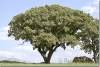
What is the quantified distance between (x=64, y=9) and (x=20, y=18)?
7.30 m

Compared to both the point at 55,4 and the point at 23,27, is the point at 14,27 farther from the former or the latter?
the point at 55,4

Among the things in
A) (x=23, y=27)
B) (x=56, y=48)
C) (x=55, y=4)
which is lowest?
(x=56, y=48)

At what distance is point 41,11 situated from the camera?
48.8m

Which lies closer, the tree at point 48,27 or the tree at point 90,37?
the tree at point 48,27

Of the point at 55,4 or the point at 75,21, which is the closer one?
the point at 75,21

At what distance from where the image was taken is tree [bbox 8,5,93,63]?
46688 mm

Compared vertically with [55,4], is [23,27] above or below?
below

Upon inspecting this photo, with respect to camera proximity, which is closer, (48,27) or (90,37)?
(48,27)

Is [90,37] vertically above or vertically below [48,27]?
below

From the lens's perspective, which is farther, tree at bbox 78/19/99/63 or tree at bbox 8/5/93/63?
tree at bbox 78/19/99/63

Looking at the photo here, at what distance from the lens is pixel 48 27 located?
47.5 metres

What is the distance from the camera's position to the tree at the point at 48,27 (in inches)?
1838

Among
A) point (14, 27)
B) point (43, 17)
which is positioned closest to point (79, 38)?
point (43, 17)

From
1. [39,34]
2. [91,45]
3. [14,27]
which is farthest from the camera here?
[91,45]
